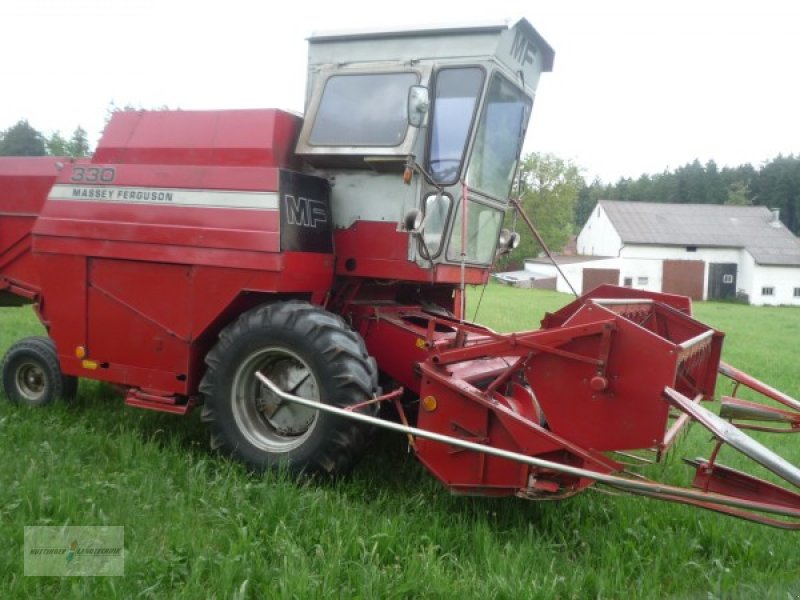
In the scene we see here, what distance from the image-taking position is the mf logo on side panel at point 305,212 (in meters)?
4.63

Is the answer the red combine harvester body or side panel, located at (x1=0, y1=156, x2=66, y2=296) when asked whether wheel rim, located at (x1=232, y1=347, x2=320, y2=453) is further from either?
side panel, located at (x1=0, y1=156, x2=66, y2=296)

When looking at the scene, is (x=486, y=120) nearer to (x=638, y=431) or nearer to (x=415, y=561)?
(x=638, y=431)

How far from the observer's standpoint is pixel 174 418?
18.7 feet

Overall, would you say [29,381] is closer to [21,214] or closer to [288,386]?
[21,214]

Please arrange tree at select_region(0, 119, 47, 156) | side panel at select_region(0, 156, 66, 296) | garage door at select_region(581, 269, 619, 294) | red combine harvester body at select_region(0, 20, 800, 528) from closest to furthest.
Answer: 1. red combine harvester body at select_region(0, 20, 800, 528)
2. side panel at select_region(0, 156, 66, 296)
3. garage door at select_region(581, 269, 619, 294)
4. tree at select_region(0, 119, 47, 156)

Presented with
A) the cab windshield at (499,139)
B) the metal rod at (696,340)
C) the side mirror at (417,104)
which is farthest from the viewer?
the cab windshield at (499,139)

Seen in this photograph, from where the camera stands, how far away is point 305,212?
479cm

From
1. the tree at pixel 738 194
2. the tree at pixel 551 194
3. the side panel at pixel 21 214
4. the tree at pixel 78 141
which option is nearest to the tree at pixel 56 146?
the tree at pixel 78 141

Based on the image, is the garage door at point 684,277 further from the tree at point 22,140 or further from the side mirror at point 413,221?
the tree at point 22,140

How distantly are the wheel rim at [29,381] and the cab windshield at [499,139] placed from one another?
13.1 feet

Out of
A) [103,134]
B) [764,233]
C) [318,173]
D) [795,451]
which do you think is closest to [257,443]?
[318,173]

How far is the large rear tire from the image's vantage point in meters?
4.11

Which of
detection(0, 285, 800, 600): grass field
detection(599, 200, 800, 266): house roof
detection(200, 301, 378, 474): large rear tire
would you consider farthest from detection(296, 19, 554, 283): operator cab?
detection(599, 200, 800, 266): house roof
